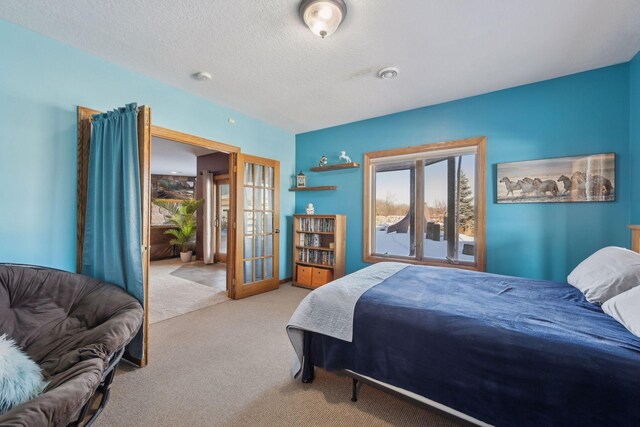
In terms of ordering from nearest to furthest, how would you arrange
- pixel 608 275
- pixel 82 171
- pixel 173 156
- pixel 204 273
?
pixel 608 275 → pixel 82 171 → pixel 204 273 → pixel 173 156

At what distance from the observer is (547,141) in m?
2.76

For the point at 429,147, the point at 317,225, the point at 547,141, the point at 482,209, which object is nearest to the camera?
the point at 547,141

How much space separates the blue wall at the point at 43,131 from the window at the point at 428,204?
10.7ft

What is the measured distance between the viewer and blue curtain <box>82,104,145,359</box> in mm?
2039

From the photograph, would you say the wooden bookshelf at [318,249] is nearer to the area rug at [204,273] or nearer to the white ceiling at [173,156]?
the area rug at [204,273]

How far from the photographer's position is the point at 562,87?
268 centimetres

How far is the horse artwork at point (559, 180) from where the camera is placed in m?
2.51

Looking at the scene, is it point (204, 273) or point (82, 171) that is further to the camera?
point (204, 273)

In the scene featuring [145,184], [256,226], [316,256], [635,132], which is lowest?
[316,256]

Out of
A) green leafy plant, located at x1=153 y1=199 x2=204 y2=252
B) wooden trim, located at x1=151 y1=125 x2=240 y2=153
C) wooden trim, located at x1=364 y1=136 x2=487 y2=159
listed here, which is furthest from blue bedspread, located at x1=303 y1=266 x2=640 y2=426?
green leafy plant, located at x1=153 y1=199 x2=204 y2=252

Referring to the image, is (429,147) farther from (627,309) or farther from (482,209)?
(627,309)

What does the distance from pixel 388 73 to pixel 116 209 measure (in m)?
2.79

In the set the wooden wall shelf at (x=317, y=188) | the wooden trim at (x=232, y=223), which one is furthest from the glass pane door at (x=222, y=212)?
the wooden trim at (x=232, y=223)

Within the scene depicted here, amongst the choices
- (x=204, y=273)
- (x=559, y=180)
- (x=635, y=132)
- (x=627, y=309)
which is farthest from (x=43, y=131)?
(x=635, y=132)
